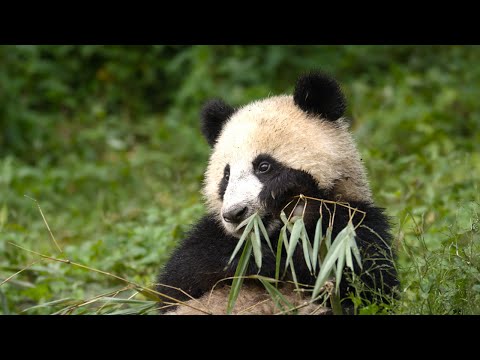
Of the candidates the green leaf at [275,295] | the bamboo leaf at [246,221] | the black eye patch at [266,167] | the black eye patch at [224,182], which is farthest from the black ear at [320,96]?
the green leaf at [275,295]

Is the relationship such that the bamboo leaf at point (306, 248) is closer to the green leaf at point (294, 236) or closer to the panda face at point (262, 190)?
the green leaf at point (294, 236)

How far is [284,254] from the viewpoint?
14.0 ft

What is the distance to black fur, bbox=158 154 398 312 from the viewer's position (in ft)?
13.5

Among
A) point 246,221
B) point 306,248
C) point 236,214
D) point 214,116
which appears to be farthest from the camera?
point 214,116

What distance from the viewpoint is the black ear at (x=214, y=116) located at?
5.20 meters

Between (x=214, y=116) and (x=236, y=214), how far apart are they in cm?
125

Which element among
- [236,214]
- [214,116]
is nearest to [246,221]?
[236,214]

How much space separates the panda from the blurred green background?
0.32 meters

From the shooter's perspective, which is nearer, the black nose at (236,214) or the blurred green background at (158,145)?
the black nose at (236,214)

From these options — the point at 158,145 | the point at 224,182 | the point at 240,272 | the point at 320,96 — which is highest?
the point at 158,145

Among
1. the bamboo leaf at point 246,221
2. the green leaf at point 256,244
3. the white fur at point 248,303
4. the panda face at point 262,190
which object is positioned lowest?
the white fur at point 248,303

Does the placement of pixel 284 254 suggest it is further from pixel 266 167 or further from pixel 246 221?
pixel 266 167

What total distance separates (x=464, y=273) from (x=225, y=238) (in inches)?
59.3
